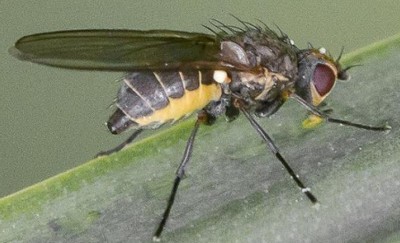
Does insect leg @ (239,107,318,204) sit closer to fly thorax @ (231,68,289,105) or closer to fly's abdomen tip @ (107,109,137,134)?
fly thorax @ (231,68,289,105)

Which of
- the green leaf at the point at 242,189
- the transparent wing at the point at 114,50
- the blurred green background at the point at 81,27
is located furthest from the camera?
the blurred green background at the point at 81,27

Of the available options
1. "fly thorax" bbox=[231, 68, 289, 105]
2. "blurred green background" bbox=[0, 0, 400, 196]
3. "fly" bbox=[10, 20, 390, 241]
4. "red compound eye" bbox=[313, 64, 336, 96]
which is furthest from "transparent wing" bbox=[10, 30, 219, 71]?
"blurred green background" bbox=[0, 0, 400, 196]

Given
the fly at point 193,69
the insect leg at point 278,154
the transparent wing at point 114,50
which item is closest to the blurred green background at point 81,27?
the fly at point 193,69

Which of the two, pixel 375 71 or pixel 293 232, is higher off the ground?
pixel 375 71

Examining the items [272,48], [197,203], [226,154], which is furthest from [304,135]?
[272,48]

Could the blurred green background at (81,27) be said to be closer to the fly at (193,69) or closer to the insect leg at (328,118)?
the fly at (193,69)

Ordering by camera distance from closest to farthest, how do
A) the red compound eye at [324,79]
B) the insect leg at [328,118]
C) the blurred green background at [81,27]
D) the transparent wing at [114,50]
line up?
the insect leg at [328,118] < the transparent wing at [114,50] < the red compound eye at [324,79] < the blurred green background at [81,27]

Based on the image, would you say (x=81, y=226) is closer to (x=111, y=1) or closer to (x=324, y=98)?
(x=324, y=98)
